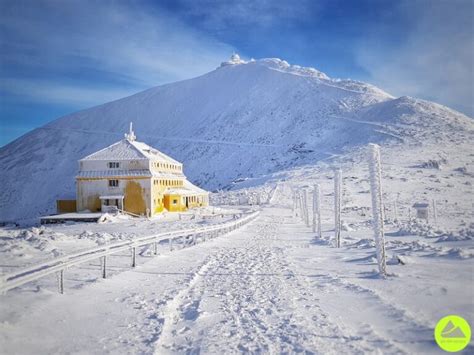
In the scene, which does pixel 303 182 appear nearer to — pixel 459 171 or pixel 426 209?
pixel 459 171

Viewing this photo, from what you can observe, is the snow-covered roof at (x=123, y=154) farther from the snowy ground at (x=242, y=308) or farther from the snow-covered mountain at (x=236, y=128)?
the snow-covered mountain at (x=236, y=128)

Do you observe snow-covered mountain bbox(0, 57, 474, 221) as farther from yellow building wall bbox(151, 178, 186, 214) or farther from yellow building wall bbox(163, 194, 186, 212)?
yellow building wall bbox(163, 194, 186, 212)

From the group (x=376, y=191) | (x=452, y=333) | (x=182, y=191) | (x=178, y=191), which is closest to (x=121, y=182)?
(x=178, y=191)

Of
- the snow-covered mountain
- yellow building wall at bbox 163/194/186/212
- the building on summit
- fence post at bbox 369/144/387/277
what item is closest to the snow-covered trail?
fence post at bbox 369/144/387/277

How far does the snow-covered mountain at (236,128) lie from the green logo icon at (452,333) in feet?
306

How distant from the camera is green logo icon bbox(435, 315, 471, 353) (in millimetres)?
5160

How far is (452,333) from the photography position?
216 inches

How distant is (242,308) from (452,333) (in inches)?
148

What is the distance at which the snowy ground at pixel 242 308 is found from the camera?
5.61 meters

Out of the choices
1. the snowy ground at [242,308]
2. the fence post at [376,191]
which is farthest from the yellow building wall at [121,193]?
the fence post at [376,191]

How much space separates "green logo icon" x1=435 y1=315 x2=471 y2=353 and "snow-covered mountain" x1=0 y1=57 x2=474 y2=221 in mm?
93264

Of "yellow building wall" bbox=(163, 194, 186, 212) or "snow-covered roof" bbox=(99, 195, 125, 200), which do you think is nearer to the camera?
"snow-covered roof" bbox=(99, 195, 125, 200)

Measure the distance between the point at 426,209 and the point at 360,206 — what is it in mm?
22835

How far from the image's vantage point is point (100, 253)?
400 inches
